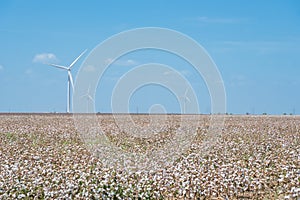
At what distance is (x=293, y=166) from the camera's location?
12.7m

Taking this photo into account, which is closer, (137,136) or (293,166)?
(293,166)

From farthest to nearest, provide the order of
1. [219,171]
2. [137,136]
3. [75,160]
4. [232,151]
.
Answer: [137,136], [232,151], [75,160], [219,171]

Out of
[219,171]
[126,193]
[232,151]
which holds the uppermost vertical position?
[232,151]

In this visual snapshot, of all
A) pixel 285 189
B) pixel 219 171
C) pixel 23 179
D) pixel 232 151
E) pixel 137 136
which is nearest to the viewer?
pixel 285 189

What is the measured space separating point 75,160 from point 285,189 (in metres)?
6.18

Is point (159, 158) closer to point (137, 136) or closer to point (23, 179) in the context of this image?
point (23, 179)

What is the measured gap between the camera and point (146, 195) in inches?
417

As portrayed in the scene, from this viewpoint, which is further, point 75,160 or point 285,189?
point 75,160

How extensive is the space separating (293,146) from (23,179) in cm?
1022

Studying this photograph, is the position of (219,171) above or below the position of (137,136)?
below

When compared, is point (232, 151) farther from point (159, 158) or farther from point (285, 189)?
point (285, 189)

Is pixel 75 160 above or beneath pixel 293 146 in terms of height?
beneath

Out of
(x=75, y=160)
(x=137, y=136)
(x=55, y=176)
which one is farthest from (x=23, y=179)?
(x=137, y=136)

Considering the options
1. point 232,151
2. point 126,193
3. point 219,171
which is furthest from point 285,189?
point 232,151
